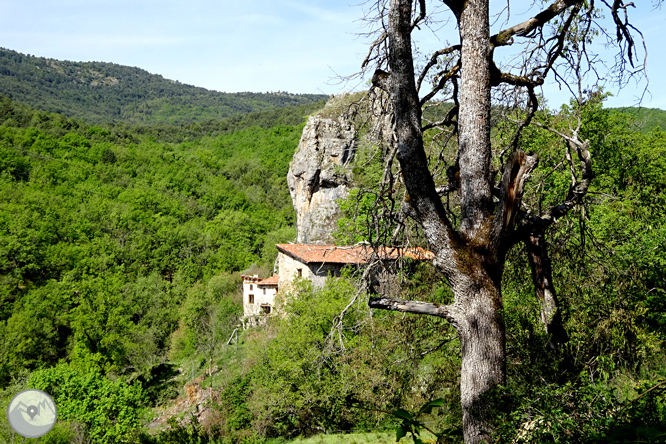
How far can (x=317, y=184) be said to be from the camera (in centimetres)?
3109

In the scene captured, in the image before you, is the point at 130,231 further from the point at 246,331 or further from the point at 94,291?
the point at 246,331

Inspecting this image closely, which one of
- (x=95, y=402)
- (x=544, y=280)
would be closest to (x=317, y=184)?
(x=95, y=402)

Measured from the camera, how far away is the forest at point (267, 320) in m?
4.40

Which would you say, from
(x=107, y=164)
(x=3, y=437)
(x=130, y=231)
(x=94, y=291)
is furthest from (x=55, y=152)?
(x=3, y=437)

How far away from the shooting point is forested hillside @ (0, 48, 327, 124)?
119m

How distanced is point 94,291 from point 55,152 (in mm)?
32455

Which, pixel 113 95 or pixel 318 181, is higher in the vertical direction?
pixel 113 95

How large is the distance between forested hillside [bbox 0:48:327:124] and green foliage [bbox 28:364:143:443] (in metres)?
107

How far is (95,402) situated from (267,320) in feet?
30.3
